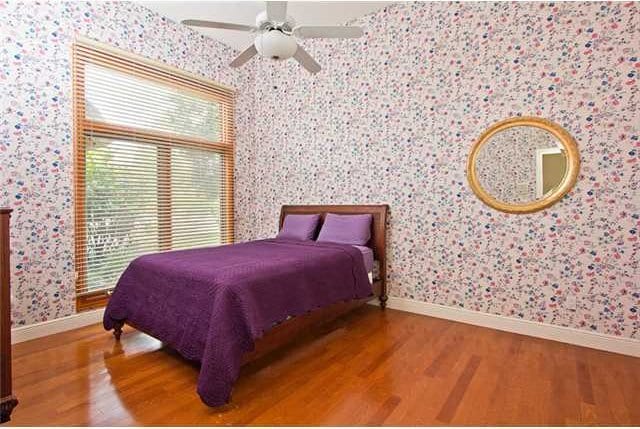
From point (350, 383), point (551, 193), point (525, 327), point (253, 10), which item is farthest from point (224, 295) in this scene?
point (253, 10)

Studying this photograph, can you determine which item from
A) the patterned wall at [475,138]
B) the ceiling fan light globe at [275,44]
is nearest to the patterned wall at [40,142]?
the ceiling fan light globe at [275,44]

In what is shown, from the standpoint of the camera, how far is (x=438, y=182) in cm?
306

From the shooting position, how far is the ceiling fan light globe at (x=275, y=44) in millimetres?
2033

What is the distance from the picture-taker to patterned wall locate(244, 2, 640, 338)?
2.33m

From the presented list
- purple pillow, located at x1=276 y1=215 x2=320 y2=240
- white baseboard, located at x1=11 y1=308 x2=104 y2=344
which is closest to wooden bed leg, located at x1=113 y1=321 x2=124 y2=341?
white baseboard, located at x1=11 y1=308 x2=104 y2=344

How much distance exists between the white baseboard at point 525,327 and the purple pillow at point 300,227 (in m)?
1.08

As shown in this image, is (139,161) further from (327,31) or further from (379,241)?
(379,241)

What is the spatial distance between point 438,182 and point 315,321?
1695 mm

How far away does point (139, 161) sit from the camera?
3.30 metres

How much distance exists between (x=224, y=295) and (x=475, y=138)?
7.95ft

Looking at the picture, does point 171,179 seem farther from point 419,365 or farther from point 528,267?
point 528,267

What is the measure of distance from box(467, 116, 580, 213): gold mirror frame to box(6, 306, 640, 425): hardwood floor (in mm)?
1048

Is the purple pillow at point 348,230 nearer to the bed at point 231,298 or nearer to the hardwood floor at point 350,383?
the bed at point 231,298

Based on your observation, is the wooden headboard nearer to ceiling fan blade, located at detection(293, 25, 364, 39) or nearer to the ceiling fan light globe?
ceiling fan blade, located at detection(293, 25, 364, 39)
